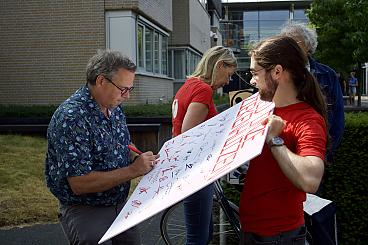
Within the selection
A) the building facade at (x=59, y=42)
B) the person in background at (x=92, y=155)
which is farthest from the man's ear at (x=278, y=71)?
the building facade at (x=59, y=42)

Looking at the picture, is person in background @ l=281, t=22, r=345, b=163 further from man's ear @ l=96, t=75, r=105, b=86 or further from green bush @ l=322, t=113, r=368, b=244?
man's ear @ l=96, t=75, r=105, b=86

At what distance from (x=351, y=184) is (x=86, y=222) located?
296 centimetres

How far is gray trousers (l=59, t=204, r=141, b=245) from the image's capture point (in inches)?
111

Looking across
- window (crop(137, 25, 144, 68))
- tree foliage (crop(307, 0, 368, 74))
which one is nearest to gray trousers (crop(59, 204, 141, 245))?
window (crop(137, 25, 144, 68))

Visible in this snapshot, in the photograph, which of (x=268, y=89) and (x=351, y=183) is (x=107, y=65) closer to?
(x=268, y=89)

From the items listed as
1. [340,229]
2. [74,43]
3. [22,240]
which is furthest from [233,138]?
[74,43]

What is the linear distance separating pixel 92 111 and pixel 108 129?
0.49 ft

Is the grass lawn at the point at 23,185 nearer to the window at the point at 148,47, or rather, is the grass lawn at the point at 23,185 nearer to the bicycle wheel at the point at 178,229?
the bicycle wheel at the point at 178,229

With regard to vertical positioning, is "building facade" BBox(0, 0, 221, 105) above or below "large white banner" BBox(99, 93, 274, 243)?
above

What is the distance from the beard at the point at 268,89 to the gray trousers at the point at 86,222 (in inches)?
45.6

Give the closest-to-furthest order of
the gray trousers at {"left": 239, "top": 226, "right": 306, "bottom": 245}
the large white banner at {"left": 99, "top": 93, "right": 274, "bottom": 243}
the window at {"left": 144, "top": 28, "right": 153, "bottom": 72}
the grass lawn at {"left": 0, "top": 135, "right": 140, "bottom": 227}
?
the large white banner at {"left": 99, "top": 93, "right": 274, "bottom": 243}, the gray trousers at {"left": 239, "top": 226, "right": 306, "bottom": 245}, the grass lawn at {"left": 0, "top": 135, "right": 140, "bottom": 227}, the window at {"left": 144, "top": 28, "right": 153, "bottom": 72}

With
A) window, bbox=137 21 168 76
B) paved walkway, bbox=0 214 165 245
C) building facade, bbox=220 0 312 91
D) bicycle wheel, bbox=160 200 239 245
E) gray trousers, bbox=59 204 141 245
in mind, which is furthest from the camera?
building facade, bbox=220 0 312 91

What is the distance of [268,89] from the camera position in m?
2.33

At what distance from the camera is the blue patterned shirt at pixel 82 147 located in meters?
2.71
